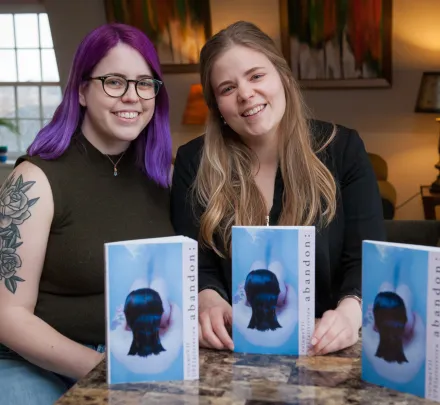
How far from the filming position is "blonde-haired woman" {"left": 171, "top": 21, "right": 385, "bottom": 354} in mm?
1785

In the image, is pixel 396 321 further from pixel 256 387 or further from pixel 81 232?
pixel 81 232

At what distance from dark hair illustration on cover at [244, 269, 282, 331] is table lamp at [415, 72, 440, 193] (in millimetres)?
4791

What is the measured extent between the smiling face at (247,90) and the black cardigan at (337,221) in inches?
6.8

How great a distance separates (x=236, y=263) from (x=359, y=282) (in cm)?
45

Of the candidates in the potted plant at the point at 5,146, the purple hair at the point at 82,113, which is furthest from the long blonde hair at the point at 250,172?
the potted plant at the point at 5,146

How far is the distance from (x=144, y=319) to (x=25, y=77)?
22.8ft

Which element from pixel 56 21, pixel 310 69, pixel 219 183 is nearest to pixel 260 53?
pixel 219 183

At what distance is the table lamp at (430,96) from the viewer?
5938 millimetres

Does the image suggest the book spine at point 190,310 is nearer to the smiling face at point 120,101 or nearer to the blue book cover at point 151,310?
the blue book cover at point 151,310

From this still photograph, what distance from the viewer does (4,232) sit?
163 cm

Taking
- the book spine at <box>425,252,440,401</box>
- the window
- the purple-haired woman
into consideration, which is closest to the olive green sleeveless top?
the purple-haired woman

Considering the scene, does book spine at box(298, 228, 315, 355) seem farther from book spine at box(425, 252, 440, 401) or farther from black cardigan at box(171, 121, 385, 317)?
black cardigan at box(171, 121, 385, 317)

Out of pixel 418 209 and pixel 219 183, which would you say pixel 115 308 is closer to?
pixel 219 183

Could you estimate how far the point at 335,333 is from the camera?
4.72 ft
